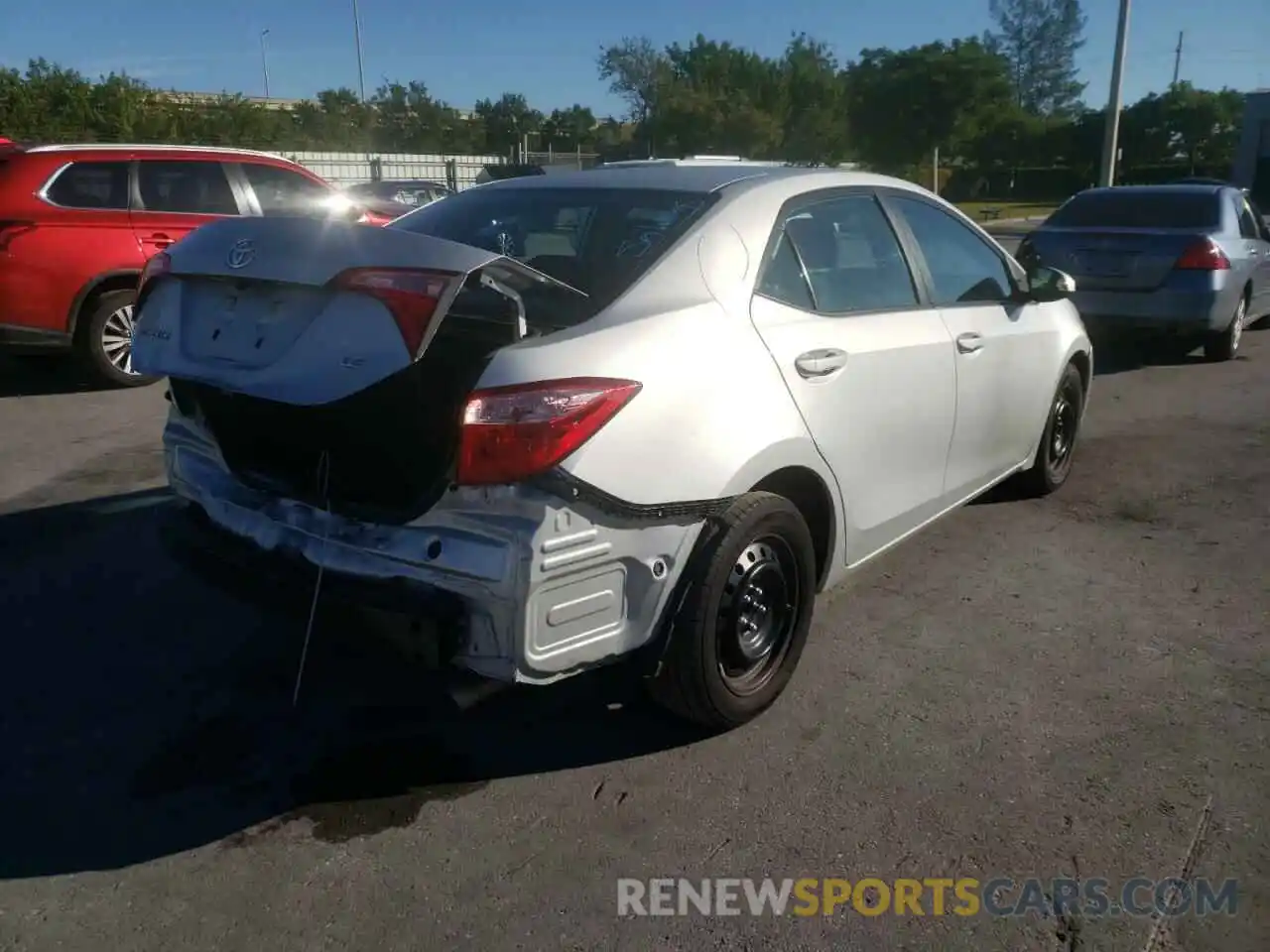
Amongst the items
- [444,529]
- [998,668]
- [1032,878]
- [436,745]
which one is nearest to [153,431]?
[436,745]

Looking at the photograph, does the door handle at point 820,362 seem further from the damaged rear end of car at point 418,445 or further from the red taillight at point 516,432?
the red taillight at point 516,432

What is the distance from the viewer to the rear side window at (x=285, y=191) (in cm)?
921

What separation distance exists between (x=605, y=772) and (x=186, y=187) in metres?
7.39

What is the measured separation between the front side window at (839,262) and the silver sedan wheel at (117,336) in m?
6.23

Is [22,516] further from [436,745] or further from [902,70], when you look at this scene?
[902,70]

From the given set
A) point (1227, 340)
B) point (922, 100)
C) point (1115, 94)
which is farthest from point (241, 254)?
point (922, 100)

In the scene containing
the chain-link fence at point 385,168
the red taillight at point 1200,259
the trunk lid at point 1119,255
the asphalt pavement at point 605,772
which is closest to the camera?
the asphalt pavement at point 605,772

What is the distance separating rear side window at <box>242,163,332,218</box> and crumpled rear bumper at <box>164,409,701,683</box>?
7.00 metres

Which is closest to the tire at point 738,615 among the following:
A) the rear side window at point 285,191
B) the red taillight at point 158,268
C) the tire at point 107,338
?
the red taillight at point 158,268

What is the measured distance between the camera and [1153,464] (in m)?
6.48

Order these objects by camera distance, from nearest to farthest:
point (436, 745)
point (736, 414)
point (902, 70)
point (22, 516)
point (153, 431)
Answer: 1. point (736, 414)
2. point (436, 745)
3. point (22, 516)
4. point (153, 431)
5. point (902, 70)

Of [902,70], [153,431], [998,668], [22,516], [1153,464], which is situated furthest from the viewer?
[902,70]

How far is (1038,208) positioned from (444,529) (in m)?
44.2

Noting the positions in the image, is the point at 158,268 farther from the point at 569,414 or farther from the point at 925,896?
the point at 925,896
